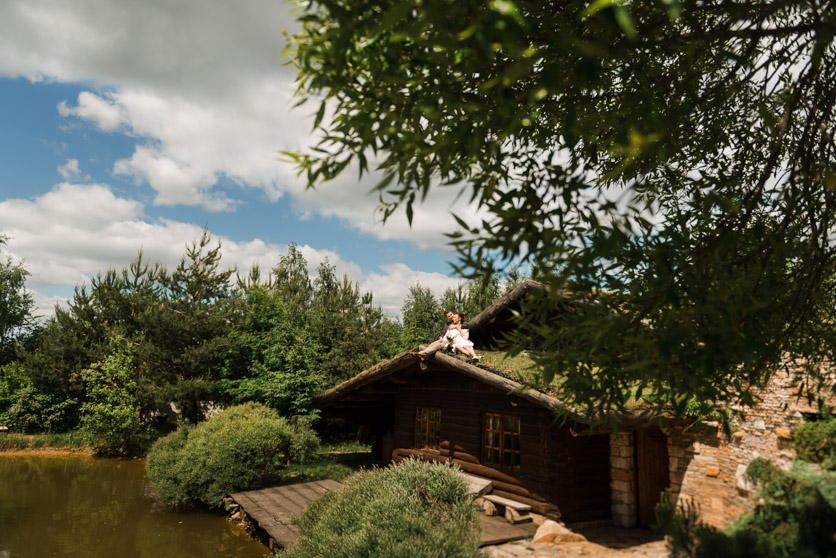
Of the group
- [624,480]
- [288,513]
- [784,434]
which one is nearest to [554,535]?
[624,480]

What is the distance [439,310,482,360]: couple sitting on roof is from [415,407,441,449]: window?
2.38 m

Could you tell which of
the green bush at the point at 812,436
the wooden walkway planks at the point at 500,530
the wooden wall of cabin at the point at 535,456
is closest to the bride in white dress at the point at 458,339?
the wooden wall of cabin at the point at 535,456

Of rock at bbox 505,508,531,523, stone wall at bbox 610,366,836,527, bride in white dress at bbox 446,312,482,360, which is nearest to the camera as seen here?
stone wall at bbox 610,366,836,527

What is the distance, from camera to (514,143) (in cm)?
383

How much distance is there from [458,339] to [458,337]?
2.9 inches

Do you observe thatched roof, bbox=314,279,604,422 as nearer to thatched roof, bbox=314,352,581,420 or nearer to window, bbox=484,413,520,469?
thatched roof, bbox=314,352,581,420

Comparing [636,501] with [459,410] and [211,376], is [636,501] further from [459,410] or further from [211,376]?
[211,376]

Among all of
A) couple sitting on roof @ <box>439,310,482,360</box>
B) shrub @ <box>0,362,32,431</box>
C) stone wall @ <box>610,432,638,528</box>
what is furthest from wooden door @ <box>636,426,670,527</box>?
shrub @ <box>0,362,32,431</box>

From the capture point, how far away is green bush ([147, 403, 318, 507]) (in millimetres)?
13156

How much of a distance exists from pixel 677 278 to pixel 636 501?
8.16 m

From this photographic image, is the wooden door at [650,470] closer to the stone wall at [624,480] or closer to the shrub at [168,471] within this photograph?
the stone wall at [624,480]

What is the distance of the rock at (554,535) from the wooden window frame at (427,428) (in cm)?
426

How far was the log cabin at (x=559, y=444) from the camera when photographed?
777cm

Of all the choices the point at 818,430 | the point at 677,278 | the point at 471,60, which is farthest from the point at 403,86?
the point at 818,430
